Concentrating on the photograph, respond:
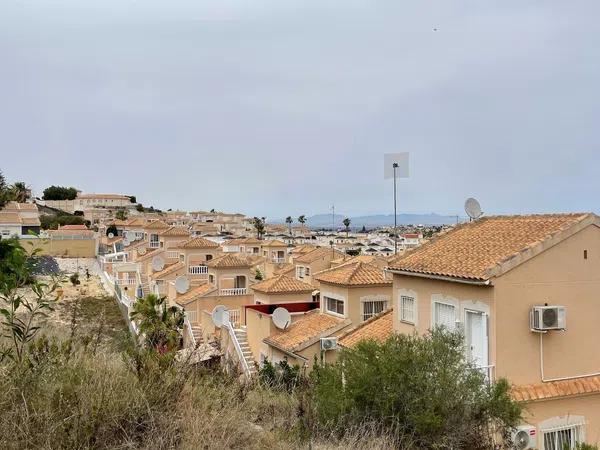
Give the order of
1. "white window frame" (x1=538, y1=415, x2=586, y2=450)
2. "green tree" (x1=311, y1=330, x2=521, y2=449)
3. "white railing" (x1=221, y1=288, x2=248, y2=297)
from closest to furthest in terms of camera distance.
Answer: "green tree" (x1=311, y1=330, x2=521, y2=449) < "white window frame" (x1=538, y1=415, x2=586, y2=450) < "white railing" (x1=221, y1=288, x2=248, y2=297)

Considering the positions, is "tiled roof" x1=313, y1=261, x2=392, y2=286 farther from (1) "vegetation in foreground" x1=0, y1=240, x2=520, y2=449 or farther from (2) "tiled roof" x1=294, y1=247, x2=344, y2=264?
(2) "tiled roof" x1=294, y1=247, x2=344, y2=264

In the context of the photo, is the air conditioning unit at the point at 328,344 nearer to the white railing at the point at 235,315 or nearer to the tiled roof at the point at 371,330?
the tiled roof at the point at 371,330

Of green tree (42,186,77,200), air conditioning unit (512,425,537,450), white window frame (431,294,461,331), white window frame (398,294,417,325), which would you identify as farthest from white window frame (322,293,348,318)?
green tree (42,186,77,200)

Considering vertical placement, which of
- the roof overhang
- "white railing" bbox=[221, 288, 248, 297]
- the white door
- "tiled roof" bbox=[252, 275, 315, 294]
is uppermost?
the roof overhang

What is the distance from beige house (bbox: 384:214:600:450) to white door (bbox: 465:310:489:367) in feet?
0.08

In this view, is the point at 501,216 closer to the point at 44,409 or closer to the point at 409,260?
the point at 409,260

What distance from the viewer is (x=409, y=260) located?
50.7ft

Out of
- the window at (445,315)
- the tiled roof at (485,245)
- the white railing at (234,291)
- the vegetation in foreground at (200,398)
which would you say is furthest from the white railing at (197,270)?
the vegetation in foreground at (200,398)

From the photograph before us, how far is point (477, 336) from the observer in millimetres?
12742

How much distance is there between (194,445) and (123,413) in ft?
2.39

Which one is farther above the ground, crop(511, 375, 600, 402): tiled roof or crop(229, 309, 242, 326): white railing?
crop(229, 309, 242, 326): white railing

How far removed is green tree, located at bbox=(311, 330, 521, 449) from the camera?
727 centimetres

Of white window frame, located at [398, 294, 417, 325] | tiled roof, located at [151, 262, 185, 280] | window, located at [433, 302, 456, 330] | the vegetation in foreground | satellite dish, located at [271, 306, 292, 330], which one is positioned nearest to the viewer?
the vegetation in foreground

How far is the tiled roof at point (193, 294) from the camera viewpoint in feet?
97.9
